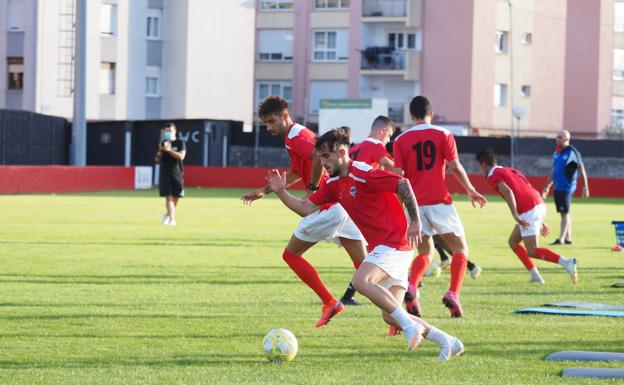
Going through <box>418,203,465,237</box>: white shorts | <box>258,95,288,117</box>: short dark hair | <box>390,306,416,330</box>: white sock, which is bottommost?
<box>390,306,416,330</box>: white sock

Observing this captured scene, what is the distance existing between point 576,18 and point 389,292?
68.1m

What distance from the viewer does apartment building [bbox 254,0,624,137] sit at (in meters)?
68.6

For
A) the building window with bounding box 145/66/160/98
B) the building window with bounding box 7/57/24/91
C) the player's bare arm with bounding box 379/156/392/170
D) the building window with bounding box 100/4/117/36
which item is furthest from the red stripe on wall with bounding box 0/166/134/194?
the player's bare arm with bounding box 379/156/392/170

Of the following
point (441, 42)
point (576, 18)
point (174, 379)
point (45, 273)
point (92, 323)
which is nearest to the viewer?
point (174, 379)

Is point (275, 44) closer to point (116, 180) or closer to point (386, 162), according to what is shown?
point (116, 180)

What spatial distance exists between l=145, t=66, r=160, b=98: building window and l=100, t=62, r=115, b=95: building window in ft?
7.57

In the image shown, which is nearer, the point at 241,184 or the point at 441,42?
the point at 241,184

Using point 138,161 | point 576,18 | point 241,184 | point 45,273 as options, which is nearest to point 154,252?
point 45,273

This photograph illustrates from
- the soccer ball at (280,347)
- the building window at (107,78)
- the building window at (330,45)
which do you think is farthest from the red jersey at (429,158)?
the building window at (330,45)

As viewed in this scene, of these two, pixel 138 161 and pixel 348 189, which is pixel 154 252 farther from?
pixel 138 161

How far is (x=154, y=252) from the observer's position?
18984mm

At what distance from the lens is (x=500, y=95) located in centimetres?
6981

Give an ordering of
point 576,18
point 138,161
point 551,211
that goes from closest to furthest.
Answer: point 551,211
point 138,161
point 576,18

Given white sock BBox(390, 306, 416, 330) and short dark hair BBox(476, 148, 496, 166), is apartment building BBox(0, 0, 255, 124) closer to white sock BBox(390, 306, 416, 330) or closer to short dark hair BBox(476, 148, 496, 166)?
short dark hair BBox(476, 148, 496, 166)
